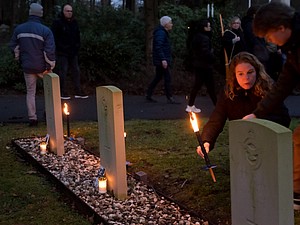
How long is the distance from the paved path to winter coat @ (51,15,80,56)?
1279 mm

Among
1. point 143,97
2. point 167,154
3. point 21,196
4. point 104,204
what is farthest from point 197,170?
point 143,97

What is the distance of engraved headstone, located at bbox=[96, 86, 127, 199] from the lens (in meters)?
5.25

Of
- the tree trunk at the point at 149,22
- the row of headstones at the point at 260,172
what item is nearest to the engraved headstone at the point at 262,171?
the row of headstones at the point at 260,172

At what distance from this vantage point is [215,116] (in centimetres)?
535

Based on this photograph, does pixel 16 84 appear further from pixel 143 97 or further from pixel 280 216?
pixel 280 216

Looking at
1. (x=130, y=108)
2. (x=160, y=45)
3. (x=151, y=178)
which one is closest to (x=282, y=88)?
(x=151, y=178)

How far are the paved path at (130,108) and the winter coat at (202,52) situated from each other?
103 cm

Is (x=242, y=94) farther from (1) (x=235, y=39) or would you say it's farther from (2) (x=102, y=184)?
(1) (x=235, y=39)

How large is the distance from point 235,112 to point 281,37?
1228 mm

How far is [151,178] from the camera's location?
6.31m

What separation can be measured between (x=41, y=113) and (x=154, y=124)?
302 centimetres

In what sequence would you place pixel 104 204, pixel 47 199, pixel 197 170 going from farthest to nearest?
pixel 197 170, pixel 47 199, pixel 104 204

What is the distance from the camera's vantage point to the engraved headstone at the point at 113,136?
17.2ft

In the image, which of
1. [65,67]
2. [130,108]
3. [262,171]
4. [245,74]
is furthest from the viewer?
[65,67]
